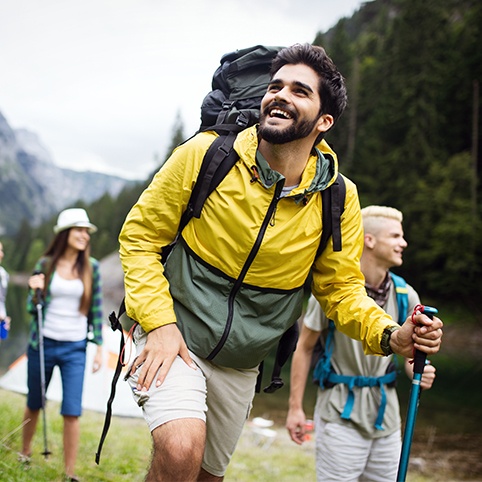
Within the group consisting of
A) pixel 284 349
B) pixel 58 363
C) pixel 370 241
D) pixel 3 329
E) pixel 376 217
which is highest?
pixel 376 217

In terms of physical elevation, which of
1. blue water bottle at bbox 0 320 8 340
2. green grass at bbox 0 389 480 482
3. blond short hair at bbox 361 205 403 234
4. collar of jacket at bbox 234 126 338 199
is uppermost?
collar of jacket at bbox 234 126 338 199

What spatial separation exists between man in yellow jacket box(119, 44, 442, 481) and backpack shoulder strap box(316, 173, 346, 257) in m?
0.06

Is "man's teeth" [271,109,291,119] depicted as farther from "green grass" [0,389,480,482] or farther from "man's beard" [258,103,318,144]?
"green grass" [0,389,480,482]

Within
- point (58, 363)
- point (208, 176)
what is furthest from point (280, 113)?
point (58, 363)

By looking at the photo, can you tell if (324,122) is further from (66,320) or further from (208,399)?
(66,320)

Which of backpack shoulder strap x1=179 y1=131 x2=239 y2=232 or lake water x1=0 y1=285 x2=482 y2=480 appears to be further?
lake water x1=0 y1=285 x2=482 y2=480

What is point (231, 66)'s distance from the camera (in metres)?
3.67

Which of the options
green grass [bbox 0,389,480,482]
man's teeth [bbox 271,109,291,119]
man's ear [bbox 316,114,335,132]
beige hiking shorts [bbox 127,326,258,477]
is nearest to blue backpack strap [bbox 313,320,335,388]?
beige hiking shorts [bbox 127,326,258,477]

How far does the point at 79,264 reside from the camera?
6316mm

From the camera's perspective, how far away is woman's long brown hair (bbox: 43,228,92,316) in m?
6.19

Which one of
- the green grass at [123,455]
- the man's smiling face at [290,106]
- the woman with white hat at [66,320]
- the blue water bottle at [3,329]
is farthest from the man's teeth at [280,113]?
the blue water bottle at [3,329]

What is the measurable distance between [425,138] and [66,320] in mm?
47429

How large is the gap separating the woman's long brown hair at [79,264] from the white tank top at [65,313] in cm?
5

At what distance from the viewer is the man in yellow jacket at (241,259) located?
3.00 meters
